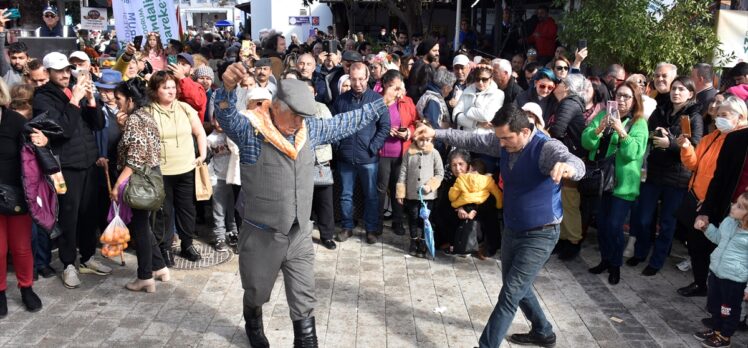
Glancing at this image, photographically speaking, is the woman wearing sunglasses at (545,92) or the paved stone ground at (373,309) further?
the woman wearing sunglasses at (545,92)

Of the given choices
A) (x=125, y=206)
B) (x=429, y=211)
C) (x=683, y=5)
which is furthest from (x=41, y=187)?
(x=683, y=5)

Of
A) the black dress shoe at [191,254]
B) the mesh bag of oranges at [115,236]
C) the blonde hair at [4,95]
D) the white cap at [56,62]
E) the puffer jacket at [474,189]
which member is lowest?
the black dress shoe at [191,254]

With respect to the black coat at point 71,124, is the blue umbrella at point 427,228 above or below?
below

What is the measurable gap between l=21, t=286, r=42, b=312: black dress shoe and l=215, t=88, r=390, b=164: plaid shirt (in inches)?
96.7

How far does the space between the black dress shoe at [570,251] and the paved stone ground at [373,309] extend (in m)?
0.08

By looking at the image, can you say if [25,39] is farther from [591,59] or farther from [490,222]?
[591,59]

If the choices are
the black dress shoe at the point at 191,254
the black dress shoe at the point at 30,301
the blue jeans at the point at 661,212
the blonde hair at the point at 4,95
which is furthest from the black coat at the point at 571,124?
the black dress shoe at the point at 30,301

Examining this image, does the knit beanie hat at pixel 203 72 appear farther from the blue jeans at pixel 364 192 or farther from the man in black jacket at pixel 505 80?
the man in black jacket at pixel 505 80

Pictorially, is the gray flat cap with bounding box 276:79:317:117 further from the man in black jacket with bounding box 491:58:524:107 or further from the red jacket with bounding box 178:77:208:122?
the man in black jacket with bounding box 491:58:524:107

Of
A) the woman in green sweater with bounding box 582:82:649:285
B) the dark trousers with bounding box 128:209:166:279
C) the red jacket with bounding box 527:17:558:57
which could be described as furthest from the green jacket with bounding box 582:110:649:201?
the red jacket with bounding box 527:17:558:57

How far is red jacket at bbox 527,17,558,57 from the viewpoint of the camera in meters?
12.1

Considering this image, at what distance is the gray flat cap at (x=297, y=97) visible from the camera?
401 centimetres

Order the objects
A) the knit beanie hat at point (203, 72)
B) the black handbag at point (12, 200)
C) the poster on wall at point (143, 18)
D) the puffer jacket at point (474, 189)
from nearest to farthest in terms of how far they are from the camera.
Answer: the black handbag at point (12, 200) < the puffer jacket at point (474, 189) < the knit beanie hat at point (203, 72) < the poster on wall at point (143, 18)

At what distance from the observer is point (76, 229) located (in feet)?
20.4
